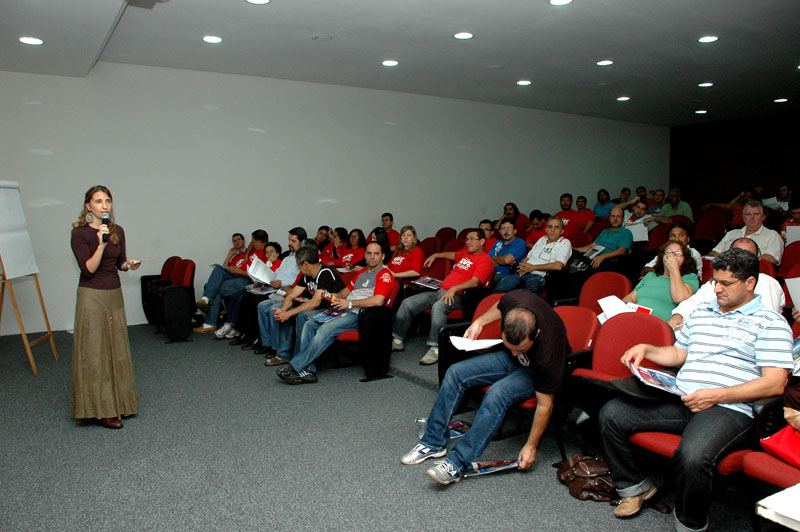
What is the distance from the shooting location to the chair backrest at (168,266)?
689 centimetres

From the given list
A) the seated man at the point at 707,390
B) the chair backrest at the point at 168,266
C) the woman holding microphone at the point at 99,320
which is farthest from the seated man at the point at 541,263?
the chair backrest at the point at 168,266

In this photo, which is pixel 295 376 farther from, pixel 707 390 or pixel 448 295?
pixel 707 390

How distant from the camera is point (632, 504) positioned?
258 cm

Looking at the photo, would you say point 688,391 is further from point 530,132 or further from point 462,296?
point 530,132

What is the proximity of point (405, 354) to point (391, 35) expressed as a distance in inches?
128

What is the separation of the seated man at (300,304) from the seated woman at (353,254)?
1467 millimetres

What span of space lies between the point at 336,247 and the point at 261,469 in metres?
4.62

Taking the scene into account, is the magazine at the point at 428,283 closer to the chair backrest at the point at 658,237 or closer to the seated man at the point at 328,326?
the seated man at the point at 328,326

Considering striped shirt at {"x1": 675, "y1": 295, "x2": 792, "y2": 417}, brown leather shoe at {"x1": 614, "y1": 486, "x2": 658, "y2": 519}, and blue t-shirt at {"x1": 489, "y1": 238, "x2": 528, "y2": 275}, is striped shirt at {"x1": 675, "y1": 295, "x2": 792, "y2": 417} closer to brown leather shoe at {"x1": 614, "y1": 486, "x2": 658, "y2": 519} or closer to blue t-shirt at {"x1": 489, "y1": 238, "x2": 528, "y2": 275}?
brown leather shoe at {"x1": 614, "y1": 486, "x2": 658, "y2": 519}

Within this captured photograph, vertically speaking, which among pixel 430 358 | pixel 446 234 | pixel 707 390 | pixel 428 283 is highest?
pixel 446 234

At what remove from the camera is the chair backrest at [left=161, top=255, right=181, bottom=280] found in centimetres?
689

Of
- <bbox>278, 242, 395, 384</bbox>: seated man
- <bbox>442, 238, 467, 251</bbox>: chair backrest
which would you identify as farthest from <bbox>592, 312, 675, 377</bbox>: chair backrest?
<bbox>442, 238, 467, 251</bbox>: chair backrest

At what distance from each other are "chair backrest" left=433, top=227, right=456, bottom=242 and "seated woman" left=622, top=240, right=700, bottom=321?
513cm

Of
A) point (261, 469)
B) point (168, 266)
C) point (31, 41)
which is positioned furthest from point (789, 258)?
point (31, 41)
